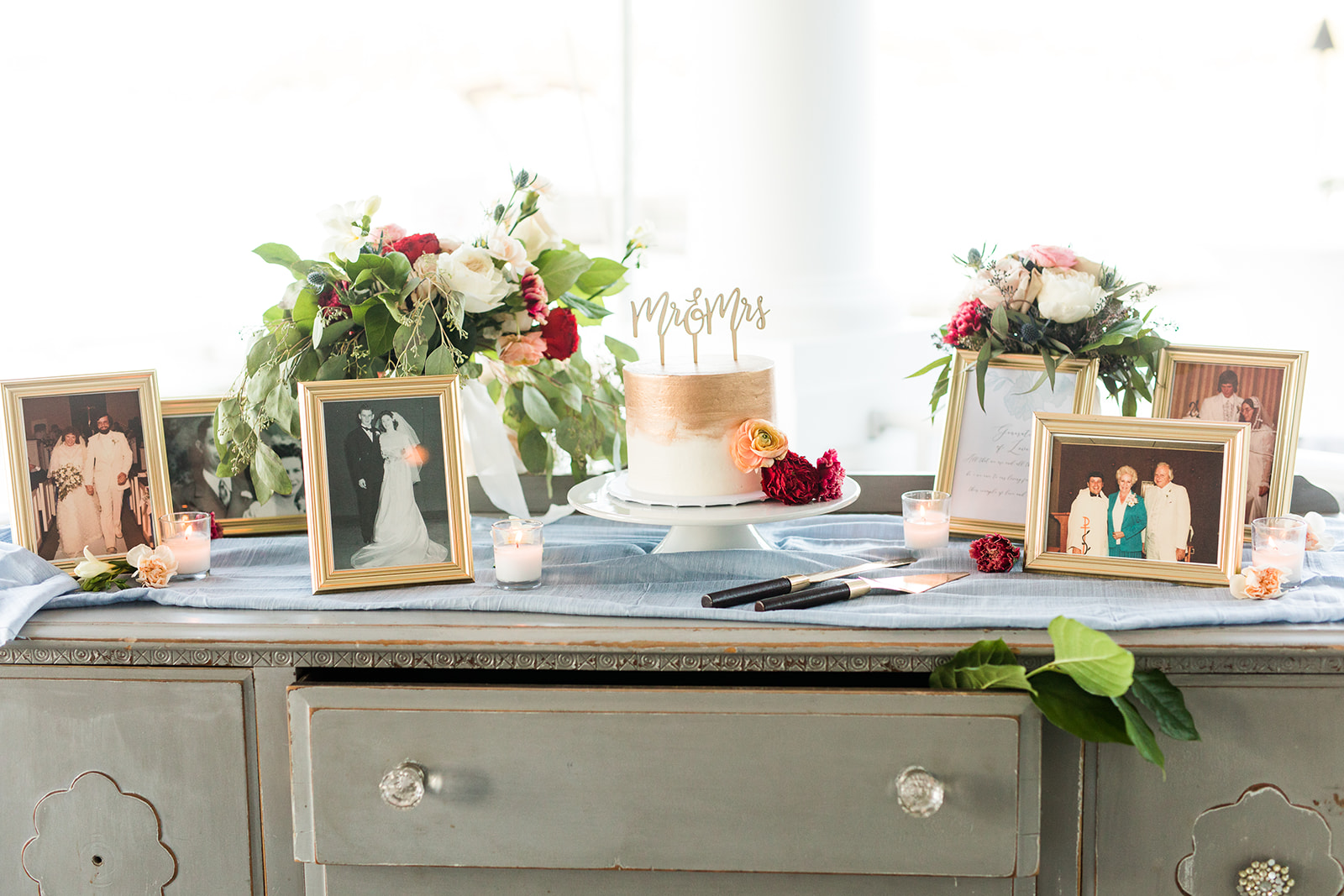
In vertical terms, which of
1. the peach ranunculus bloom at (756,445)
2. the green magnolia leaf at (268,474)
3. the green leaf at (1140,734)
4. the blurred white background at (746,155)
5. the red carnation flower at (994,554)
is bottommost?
the green leaf at (1140,734)

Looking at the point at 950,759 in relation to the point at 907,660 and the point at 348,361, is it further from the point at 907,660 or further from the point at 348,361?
the point at 348,361

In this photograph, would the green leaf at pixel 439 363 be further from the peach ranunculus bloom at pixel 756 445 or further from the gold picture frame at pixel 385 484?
the peach ranunculus bloom at pixel 756 445

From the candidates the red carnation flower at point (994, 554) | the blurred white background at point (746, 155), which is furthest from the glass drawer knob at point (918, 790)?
the blurred white background at point (746, 155)

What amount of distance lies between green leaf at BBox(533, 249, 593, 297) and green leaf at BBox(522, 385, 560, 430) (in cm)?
15

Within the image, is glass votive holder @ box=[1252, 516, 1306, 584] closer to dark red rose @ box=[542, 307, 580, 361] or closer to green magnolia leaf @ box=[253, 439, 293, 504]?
dark red rose @ box=[542, 307, 580, 361]

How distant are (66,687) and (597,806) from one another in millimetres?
510

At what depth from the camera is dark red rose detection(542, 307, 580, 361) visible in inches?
47.2

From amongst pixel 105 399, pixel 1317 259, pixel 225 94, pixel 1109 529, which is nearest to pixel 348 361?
pixel 105 399

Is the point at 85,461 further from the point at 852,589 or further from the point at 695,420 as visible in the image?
the point at 852,589

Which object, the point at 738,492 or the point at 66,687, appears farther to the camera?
the point at 738,492

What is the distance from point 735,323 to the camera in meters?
1.12

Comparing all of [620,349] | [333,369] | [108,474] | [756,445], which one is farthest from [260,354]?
[756,445]

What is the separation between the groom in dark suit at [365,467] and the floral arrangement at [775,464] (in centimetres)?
37

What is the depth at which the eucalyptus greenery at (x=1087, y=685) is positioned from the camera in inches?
32.1
